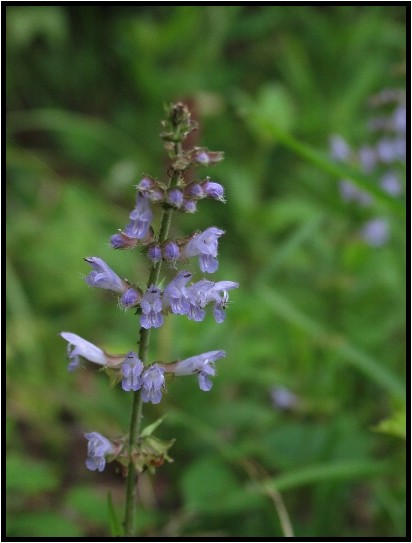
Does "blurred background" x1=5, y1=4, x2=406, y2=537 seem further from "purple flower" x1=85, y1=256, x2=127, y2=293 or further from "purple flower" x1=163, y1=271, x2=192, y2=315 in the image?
"purple flower" x1=163, y1=271, x2=192, y2=315

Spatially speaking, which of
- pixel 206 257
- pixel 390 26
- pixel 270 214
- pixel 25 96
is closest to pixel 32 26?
pixel 25 96

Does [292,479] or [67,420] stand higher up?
[67,420]

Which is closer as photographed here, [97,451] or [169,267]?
[169,267]

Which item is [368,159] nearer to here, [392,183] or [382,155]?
[382,155]

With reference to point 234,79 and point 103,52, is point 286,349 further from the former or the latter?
point 103,52

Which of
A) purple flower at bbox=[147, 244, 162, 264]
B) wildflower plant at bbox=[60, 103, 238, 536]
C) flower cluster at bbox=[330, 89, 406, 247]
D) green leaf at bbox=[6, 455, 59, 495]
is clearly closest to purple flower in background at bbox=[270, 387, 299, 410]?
flower cluster at bbox=[330, 89, 406, 247]

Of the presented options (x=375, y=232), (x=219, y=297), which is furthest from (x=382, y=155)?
(x=219, y=297)

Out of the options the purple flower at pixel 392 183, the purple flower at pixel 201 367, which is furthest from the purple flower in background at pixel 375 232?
the purple flower at pixel 201 367

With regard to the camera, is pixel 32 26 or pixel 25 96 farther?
pixel 25 96

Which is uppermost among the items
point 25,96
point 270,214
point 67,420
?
point 25,96
